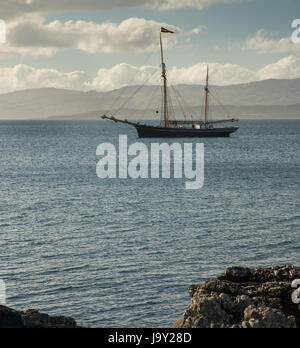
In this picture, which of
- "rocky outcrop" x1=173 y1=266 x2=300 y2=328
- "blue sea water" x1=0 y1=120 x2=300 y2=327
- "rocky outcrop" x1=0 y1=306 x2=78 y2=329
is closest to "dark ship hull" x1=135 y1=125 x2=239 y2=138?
"blue sea water" x1=0 y1=120 x2=300 y2=327

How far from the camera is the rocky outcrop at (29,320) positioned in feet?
30.6

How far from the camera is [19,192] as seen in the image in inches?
1956

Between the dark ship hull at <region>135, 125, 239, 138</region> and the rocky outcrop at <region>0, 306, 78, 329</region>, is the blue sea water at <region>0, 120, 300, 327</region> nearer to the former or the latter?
the rocky outcrop at <region>0, 306, 78, 329</region>

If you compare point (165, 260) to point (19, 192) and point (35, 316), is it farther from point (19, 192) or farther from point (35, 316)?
point (19, 192)

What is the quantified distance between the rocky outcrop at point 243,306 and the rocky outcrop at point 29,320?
2.31m

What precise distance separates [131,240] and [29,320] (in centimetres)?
1874

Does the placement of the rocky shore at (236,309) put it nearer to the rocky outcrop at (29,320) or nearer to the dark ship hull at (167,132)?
the rocky outcrop at (29,320)

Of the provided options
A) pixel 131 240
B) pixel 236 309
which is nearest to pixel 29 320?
pixel 236 309

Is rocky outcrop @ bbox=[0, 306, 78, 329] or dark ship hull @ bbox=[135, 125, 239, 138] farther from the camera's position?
dark ship hull @ bbox=[135, 125, 239, 138]

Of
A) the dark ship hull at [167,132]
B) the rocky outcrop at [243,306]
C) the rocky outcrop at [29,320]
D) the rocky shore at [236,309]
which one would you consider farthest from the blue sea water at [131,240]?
the dark ship hull at [167,132]

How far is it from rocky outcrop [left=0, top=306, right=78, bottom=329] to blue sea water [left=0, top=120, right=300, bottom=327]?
7.20 m

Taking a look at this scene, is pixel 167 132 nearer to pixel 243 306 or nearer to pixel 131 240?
pixel 131 240

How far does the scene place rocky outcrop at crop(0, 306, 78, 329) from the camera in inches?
368

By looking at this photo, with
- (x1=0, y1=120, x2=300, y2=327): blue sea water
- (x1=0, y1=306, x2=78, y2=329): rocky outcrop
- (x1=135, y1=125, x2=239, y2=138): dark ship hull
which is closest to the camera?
(x1=0, y1=306, x2=78, y2=329): rocky outcrop
